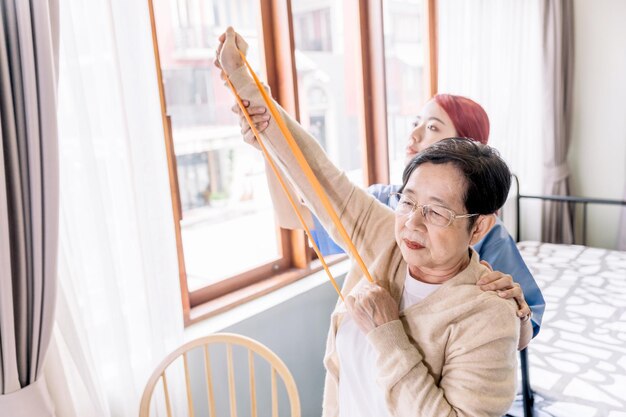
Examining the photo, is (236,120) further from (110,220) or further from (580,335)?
(580,335)

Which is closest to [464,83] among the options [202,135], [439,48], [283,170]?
[439,48]

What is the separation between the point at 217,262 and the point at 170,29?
92 cm

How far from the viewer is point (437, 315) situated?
88cm

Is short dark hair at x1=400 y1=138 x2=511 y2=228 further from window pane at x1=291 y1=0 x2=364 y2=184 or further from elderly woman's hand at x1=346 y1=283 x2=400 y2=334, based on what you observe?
window pane at x1=291 y1=0 x2=364 y2=184

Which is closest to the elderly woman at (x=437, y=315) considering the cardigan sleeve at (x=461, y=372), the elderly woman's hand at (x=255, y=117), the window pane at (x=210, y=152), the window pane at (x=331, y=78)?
the cardigan sleeve at (x=461, y=372)

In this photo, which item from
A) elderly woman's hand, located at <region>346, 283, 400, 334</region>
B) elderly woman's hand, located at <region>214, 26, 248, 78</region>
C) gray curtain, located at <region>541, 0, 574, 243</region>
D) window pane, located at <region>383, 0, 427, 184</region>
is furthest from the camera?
gray curtain, located at <region>541, 0, 574, 243</region>

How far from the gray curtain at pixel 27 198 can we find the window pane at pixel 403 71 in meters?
2.01

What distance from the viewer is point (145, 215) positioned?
1.46m

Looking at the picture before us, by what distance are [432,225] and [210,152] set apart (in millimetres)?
1375

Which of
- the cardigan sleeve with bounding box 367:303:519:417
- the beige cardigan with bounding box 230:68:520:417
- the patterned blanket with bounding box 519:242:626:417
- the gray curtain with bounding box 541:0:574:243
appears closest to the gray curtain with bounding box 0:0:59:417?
the beige cardigan with bounding box 230:68:520:417

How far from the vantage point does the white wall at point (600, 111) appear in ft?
11.7

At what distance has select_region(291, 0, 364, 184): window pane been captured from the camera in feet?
7.82

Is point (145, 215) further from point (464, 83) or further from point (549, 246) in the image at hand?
point (549, 246)

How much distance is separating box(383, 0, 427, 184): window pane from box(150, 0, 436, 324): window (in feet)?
1.06
